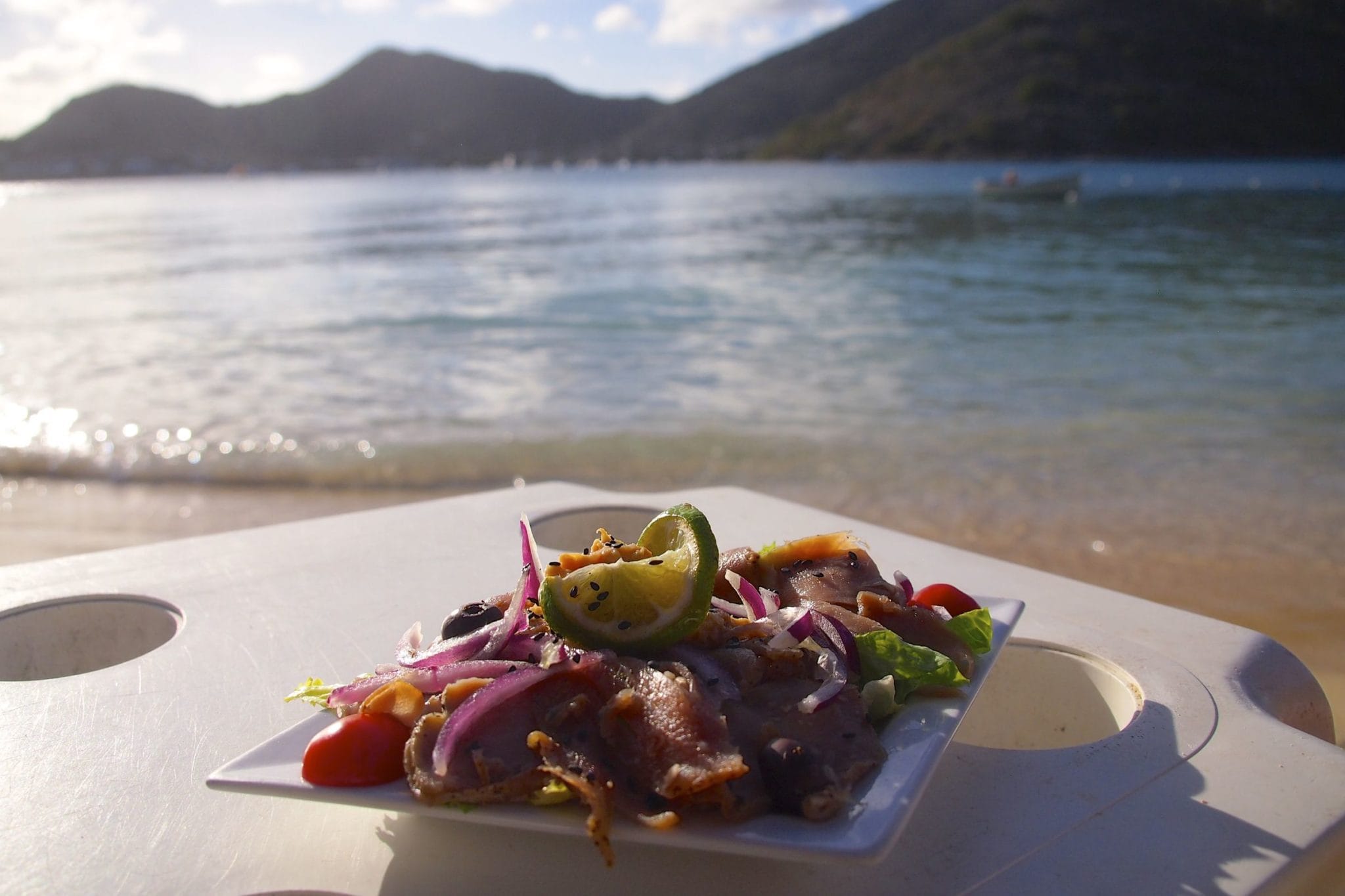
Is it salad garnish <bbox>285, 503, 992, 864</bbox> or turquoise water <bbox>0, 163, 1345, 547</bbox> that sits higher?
salad garnish <bbox>285, 503, 992, 864</bbox>

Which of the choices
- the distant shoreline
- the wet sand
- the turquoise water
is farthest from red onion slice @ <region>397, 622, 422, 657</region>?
the distant shoreline

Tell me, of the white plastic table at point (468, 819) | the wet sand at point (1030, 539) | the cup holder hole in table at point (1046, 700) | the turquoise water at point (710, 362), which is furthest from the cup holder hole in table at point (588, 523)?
the turquoise water at point (710, 362)

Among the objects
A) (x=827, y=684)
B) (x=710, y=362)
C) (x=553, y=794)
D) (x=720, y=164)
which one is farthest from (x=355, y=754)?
(x=720, y=164)

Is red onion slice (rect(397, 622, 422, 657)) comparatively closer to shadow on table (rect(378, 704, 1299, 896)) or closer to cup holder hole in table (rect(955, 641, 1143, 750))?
shadow on table (rect(378, 704, 1299, 896))

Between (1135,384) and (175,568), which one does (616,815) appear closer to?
(175,568)

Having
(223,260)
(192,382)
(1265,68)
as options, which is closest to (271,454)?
(192,382)

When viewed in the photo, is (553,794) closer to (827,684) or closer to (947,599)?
(827,684)
